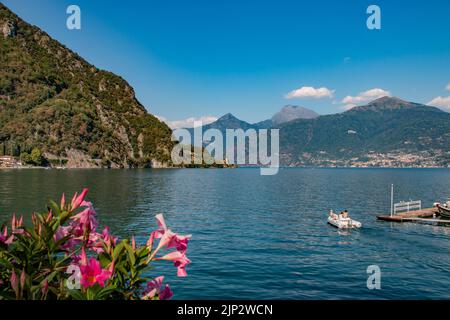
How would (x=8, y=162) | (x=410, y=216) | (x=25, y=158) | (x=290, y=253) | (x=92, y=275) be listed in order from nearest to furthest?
(x=92, y=275) → (x=290, y=253) → (x=410, y=216) → (x=8, y=162) → (x=25, y=158)

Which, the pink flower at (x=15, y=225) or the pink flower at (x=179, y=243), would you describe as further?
the pink flower at (x=15, y=225)

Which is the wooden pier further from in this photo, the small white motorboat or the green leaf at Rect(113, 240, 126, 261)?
the green leaf at Rect(113, 240, 126, 261)

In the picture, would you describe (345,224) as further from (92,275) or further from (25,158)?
(25,158)

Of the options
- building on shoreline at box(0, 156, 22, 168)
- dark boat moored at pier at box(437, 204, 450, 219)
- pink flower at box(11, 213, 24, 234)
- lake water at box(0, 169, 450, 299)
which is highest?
building on shoreline at box(0, 156, 22, 168)

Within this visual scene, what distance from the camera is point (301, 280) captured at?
2009 centimetres

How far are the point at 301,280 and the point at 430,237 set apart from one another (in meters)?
21.3

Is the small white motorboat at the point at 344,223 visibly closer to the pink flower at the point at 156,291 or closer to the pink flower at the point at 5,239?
the pink flower at the point at 156,291

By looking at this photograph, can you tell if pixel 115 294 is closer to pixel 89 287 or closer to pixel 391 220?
pixel 89 287

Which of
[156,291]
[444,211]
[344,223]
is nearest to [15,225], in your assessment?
[156,291]

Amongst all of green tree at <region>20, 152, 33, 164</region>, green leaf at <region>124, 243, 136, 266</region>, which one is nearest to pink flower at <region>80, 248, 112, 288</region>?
green leaf at <region>124, 243, 136, 266</region>

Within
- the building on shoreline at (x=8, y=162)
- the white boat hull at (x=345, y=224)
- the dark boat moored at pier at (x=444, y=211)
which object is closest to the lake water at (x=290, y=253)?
the white boat hull at (x=345, y=224)
